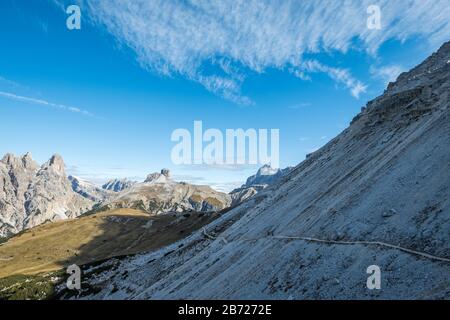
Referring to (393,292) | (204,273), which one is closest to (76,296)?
(204,273)

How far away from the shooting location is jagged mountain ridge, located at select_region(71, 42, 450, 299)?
85.5 ft

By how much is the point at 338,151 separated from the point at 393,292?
48662 millimetres

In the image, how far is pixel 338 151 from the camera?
69312mm

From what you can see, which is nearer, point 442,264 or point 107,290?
point 442,264

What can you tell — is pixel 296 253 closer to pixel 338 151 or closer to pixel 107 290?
pixel 338 151

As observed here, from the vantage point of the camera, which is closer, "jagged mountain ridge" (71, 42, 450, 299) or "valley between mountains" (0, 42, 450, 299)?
"jagged mountain ridge" (71, 42, 450, 299)

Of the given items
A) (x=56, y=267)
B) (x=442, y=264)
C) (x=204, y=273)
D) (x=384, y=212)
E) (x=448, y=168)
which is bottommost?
(x=56, y=267)

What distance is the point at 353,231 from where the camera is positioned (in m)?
33.6

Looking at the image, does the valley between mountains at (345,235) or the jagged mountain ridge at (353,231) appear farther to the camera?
the valley between mountains at (345,235)

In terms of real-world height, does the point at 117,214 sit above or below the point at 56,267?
above

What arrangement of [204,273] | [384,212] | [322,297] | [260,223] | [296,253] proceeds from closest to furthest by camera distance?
1. [322,297]
2. [384,212]
3. [296,253]
4. [204,273]
5. [260,223]

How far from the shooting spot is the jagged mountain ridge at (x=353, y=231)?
2606cm

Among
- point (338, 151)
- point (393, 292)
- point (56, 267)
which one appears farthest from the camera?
point (56, 267)

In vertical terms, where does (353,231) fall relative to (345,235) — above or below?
above
